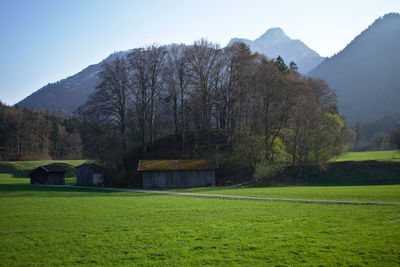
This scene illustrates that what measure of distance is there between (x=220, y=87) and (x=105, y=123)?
22302 millimetres

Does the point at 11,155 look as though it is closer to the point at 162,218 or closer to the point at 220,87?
the point at 220,87

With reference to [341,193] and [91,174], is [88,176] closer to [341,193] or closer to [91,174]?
[91,174]

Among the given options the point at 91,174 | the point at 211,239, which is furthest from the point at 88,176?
the point at 211,239

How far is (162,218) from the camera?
15.6 metres

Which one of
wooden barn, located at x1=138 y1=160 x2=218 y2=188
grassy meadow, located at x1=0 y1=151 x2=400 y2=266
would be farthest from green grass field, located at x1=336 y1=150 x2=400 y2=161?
grassy meadow, located at x1=0 y1=151 x2=400 y2=266

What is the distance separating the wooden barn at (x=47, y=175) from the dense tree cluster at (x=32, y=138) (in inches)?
1299

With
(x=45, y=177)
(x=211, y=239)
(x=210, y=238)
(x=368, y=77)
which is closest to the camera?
(x=211, y=239)

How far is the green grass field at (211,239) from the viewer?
8734 mm

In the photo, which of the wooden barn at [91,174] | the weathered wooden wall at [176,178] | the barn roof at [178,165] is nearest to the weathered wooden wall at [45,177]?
the wooden barn at [91,174]

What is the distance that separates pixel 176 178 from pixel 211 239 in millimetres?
34724

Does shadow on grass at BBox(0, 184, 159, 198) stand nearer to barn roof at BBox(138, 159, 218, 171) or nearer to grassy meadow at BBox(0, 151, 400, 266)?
barn roof at BBox(138, 159, 218, 171)

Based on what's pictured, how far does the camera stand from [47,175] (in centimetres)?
5675

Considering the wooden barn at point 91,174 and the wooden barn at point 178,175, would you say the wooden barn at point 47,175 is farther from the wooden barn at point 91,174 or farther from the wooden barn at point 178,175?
the wooden barn at point 178,175

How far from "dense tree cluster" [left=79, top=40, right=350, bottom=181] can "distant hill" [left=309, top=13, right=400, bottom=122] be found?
12505 centimetres
